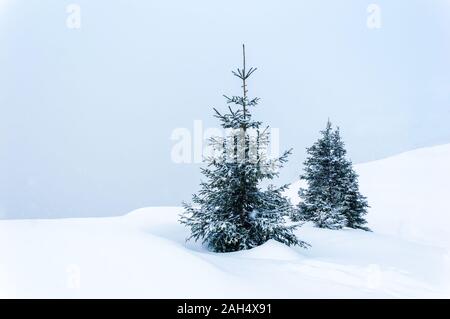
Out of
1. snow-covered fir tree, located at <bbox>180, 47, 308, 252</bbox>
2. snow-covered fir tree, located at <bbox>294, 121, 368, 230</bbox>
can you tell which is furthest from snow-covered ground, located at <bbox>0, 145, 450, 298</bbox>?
snow-covered fir tree, located at <bbox>294, 121, 368, 230</bbox>

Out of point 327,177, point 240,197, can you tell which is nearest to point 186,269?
point 240,197

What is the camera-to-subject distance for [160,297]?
5293mm

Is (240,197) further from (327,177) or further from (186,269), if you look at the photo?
(327,177)

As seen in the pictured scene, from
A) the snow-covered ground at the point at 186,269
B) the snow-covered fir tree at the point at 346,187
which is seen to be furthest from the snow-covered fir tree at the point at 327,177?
the snow-covered ground at the point at 186,269

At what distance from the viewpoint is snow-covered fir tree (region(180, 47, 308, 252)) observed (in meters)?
10.6

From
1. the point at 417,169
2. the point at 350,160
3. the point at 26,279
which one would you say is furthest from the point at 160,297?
the point at 417,169

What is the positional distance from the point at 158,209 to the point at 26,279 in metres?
15.5

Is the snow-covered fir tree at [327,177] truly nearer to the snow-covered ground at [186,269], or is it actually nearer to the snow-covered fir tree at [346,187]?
the snow-covered fir tree at [346,187]

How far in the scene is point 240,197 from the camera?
11227mm

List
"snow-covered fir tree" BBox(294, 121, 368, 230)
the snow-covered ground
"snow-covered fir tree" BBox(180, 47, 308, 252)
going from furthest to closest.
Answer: "snow-covered fir tree" BBox(294, 121, 368, 230)
"snow-covered fir tree" BBox(180, 47, 308, 252)
the snow-covered ground

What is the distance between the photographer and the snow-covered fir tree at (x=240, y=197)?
1062 centimetres

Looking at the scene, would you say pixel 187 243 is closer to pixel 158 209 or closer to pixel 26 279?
Answer: pixel 26 279

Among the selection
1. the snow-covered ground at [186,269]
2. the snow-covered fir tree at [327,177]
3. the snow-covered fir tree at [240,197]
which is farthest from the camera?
the snow-covered fir tree at [327,177]

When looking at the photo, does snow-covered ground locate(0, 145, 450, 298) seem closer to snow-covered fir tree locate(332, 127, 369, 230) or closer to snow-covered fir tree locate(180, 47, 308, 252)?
snow-covered fir tree locate(180, 47, 308, 252)
